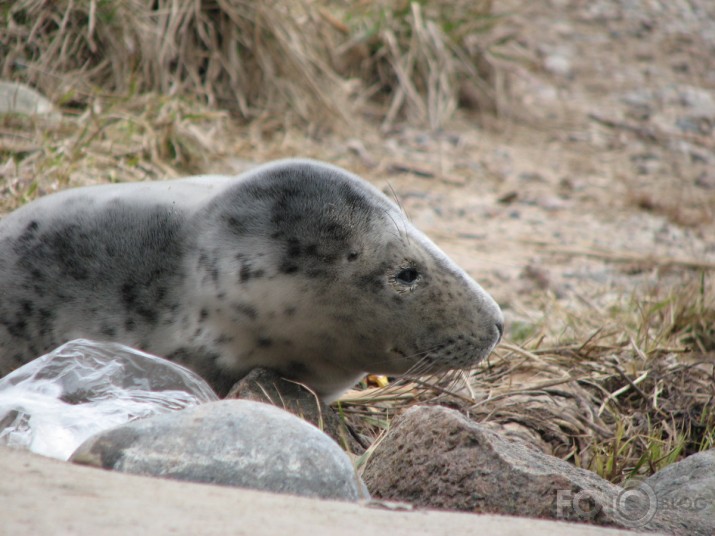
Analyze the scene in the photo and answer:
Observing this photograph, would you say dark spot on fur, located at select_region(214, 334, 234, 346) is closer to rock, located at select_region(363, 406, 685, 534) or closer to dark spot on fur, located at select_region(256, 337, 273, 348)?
dark spot on fur, located at select_region(256, 337, 273, 348)

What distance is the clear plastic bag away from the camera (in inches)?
88.0

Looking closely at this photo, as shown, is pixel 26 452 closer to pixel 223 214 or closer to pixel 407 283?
pixel 223 214

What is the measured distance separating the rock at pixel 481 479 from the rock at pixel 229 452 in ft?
0.99

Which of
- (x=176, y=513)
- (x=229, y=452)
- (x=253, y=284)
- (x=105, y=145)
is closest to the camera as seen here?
(x=176, y=513)

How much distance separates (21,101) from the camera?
510 centimetres

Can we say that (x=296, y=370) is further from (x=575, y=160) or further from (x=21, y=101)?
(x=575, y=160)

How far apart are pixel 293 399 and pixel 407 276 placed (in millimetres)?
445

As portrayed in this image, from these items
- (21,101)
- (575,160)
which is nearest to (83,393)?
(21,101)

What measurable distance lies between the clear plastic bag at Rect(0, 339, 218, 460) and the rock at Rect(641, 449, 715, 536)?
3.74 ft

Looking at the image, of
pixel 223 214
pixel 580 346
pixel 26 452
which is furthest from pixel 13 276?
pixel 580 346

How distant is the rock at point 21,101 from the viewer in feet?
16.3

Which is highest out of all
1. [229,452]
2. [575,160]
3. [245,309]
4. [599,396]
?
[229,452]

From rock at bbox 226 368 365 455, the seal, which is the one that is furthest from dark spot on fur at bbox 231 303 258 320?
rock at bbox 226 368 365 455

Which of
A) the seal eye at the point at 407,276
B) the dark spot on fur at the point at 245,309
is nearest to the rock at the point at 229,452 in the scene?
the dark spot on fur at the point at 245,309
